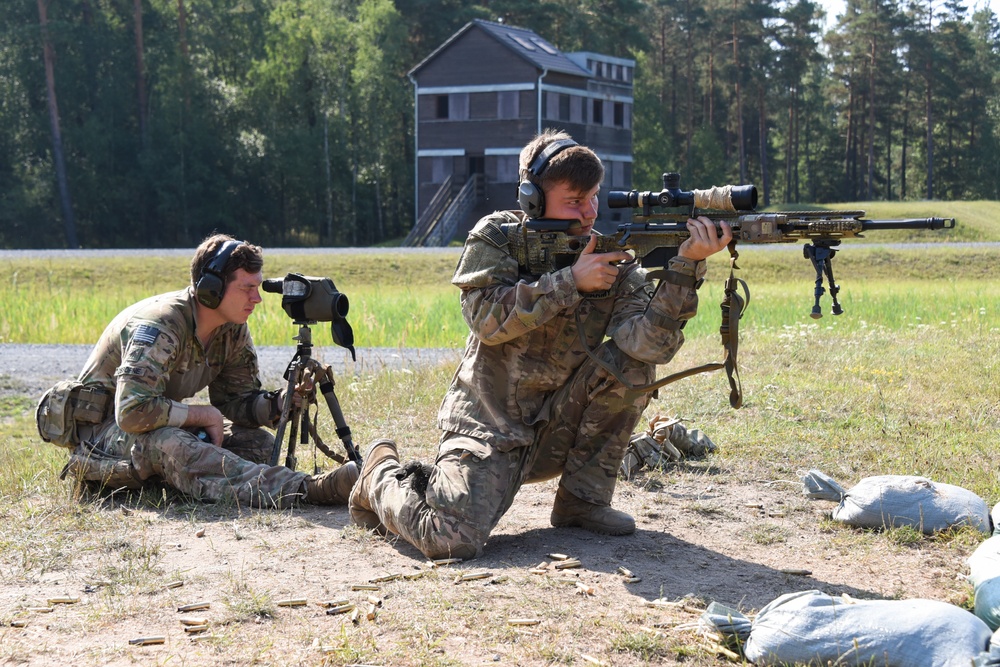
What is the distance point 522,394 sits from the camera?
19.7 ft

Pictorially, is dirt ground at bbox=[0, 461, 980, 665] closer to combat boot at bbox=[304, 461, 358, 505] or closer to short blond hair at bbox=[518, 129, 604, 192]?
combat boot at bbox=[304, 461, 358, 505]

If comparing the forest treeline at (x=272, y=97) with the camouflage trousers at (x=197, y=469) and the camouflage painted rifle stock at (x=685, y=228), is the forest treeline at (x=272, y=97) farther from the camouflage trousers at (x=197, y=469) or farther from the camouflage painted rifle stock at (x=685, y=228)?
the camouflage painted rifle stock at (x=685, y=228)

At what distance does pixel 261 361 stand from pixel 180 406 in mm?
7187

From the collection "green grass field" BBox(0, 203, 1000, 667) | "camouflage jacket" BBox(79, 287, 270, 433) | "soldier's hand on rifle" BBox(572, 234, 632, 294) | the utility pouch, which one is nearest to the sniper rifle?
"soldier's hand on rifle" BBox(572, 234, 632, 294)

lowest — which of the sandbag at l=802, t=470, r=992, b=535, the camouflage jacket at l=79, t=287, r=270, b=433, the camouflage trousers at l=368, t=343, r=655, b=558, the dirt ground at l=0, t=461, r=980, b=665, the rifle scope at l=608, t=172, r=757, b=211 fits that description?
the dirt ground at l=0, t=461, r=980, b=665

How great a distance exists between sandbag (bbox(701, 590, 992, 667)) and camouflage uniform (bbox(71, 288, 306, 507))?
3.44 metres

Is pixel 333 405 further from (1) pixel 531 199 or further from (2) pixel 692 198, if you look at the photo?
(2) pixel 692 198

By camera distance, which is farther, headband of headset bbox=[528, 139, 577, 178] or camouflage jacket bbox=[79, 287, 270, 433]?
camouflage jacket bbox=[79, 287, 270, 433]

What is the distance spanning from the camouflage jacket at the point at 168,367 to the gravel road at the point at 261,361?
3927 millimetres

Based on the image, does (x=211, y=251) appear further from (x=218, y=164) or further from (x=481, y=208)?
(x=218, y=164)

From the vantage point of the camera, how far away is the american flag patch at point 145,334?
671 centimetres

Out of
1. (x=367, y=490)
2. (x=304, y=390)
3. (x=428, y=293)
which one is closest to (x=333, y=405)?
(x=304, y=390)

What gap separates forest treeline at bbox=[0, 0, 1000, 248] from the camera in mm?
53438

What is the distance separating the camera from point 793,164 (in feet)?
258
